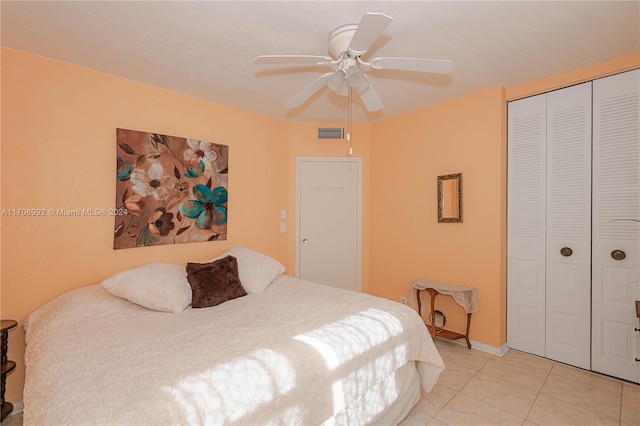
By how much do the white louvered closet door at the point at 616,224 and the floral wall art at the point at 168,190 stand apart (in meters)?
3.43

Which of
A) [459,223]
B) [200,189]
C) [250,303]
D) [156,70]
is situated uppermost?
[156,70]

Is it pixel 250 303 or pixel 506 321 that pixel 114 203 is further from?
pixel 506 321

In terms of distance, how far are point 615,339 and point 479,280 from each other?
104 cm

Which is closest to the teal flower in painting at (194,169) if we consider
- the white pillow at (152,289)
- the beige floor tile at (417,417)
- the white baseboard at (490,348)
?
the white pillow at (152,289)

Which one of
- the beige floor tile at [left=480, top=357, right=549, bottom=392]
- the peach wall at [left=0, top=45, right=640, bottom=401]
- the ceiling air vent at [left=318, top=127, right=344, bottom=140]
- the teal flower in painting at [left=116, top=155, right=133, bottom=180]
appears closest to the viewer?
the peach wall at [left=0, top=45, right=640, bottom=401]

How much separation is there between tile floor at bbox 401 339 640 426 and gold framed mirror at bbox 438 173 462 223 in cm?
140

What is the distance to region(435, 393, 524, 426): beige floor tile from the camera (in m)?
1.92

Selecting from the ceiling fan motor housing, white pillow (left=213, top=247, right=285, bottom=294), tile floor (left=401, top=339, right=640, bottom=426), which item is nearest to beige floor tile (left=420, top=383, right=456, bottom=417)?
tile floor (left=401, top=339, right=640, bottom=426)

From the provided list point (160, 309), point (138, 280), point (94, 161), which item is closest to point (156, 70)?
point (94, 161)

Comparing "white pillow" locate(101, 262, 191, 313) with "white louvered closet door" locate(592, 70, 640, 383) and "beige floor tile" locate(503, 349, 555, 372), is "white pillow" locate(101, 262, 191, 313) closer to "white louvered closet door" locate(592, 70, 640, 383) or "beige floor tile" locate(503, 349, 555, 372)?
"beige floor tile" locate(503, 349, 555, 372)

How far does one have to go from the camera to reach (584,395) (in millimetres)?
2178

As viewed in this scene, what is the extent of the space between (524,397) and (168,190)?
339 cm

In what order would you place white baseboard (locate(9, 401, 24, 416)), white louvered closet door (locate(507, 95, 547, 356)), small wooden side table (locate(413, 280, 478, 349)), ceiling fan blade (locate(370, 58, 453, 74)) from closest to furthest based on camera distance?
ceiling fan blade (locate(370, 58, 453, 74)), white baseboard (locate(9, 401, 24, 416)), white louvered closet door (locate(507, 95, 547, 356)), small wooden side table (locate(413, 280, 478, 349))

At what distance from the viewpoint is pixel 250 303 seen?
2.25 meters
